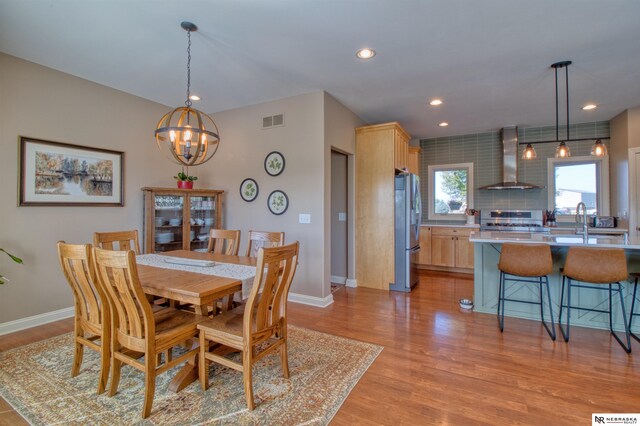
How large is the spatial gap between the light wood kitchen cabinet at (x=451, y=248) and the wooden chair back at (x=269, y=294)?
4348 millimetres

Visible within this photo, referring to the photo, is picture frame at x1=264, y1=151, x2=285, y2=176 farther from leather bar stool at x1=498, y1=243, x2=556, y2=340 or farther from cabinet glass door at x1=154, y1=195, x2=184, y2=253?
leather bar stool at x1=498, y1=243, x2=556, y2=340

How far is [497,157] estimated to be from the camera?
5.79 m

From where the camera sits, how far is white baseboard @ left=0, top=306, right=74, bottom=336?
2.96 m

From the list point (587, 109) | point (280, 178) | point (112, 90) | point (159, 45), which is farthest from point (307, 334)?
point (587, 109)

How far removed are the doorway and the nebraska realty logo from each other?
330 centimetres

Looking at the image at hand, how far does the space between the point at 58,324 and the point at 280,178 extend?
295 centimetres

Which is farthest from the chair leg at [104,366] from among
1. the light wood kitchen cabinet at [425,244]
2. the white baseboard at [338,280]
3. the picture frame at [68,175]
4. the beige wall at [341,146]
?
the light wood kitchen cabinet at [425,244]

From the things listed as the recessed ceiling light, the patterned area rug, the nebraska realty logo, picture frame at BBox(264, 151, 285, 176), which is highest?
the recessed ceiling light

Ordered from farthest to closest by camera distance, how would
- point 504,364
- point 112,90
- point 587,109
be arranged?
point 587,109
point 112,90
point 504,364

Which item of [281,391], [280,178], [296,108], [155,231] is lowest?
[281,391]

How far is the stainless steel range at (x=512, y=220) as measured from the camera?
210 inches

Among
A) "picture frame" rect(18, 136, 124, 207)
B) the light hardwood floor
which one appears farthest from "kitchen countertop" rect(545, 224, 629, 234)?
"picture frame" rect(18, 136, 124, 207)

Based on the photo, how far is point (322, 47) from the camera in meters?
2.81

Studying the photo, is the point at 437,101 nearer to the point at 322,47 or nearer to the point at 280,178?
the point at 322,47
